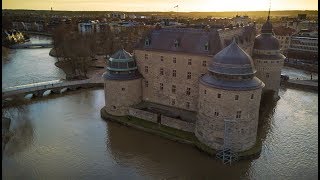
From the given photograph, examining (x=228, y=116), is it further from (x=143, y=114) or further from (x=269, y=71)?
(x=269, y=71)

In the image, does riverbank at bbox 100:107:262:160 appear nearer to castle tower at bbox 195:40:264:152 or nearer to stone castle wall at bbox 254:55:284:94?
castle tower at bbox 195:40:264:152

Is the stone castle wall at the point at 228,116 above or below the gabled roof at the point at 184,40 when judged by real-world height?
below

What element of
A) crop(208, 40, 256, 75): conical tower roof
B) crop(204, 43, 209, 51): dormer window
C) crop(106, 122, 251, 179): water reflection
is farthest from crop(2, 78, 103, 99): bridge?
crop(208, 40, 256, 75): conical tower roof

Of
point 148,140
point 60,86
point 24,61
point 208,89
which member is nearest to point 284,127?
point 208,89

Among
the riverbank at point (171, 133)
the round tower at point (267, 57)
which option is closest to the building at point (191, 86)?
the riverbank at point (171, 133)

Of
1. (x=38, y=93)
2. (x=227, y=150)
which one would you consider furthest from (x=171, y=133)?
(x=38, y=93)

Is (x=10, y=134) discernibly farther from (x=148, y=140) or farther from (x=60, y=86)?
(x=60, y=86)

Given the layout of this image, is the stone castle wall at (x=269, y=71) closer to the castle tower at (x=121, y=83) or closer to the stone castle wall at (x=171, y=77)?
the stone castle wall at (x=171, y=77)
